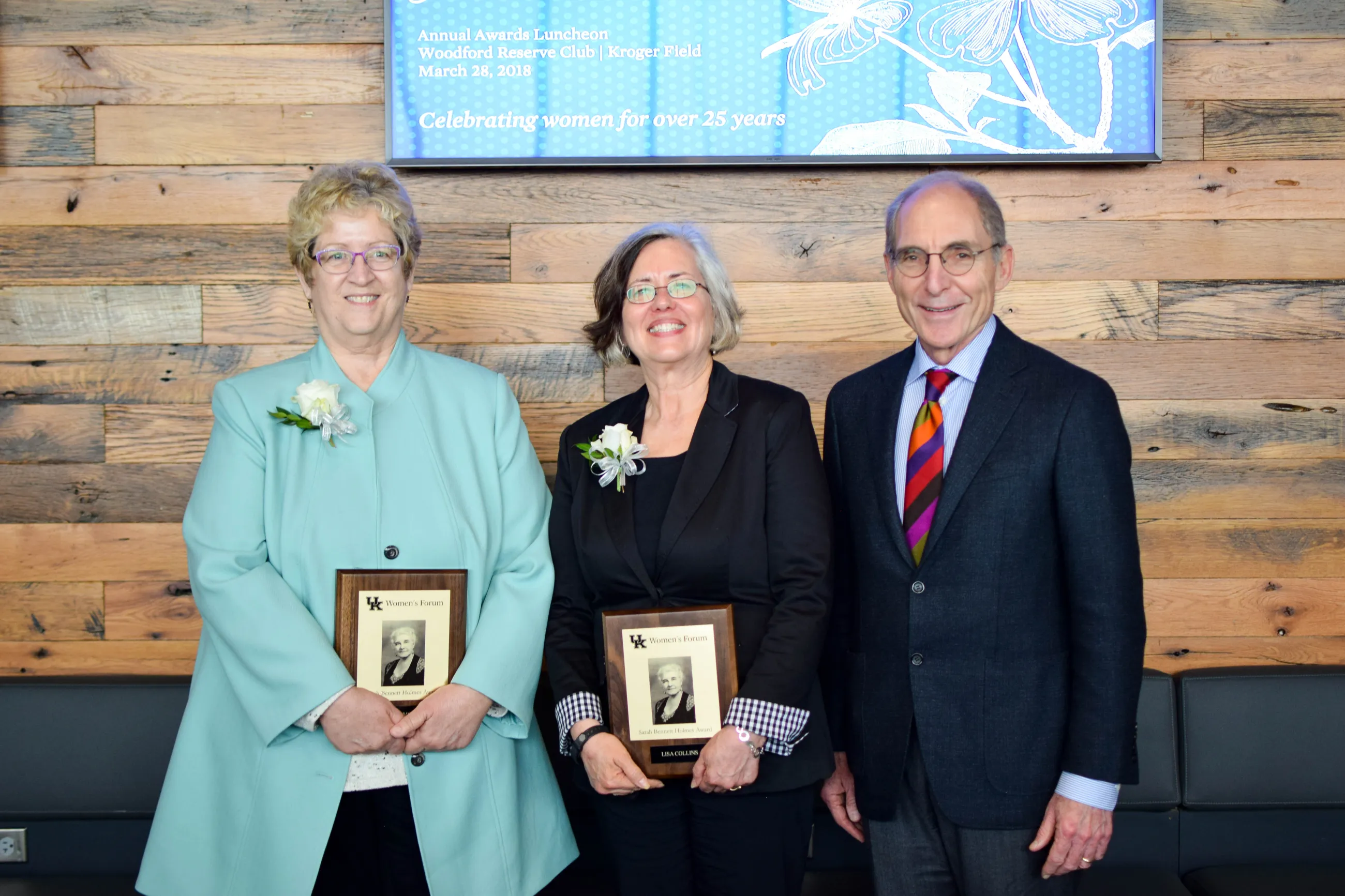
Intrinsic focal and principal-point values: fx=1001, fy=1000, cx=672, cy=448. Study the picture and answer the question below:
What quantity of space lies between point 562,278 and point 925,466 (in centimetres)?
128

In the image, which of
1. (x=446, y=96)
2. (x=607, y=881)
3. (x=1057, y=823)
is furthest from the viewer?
(x=446, y=96)

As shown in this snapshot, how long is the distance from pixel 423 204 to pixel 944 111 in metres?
1.38

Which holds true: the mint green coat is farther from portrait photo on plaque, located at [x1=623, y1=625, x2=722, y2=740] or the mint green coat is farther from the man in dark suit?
the man in dark suit

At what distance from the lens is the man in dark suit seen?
5.16 feet

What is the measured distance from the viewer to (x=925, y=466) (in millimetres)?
1715

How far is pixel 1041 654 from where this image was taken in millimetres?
1618

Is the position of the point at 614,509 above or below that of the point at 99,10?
below

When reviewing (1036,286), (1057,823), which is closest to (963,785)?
(1057,823)

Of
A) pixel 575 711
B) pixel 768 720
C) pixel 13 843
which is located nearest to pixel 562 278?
pixel 575 711

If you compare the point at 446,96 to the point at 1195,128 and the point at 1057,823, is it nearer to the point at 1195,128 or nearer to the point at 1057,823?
the point at 1195,128

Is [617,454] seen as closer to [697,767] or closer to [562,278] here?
[697,767]

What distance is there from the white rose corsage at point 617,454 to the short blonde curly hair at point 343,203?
1.69ft

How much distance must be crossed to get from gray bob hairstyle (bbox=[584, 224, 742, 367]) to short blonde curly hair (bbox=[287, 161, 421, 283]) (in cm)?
39

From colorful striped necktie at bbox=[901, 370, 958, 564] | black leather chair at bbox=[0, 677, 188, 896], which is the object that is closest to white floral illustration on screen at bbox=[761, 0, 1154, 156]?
colorful striped necktie at bbox=[901, 370, 958, 564]
